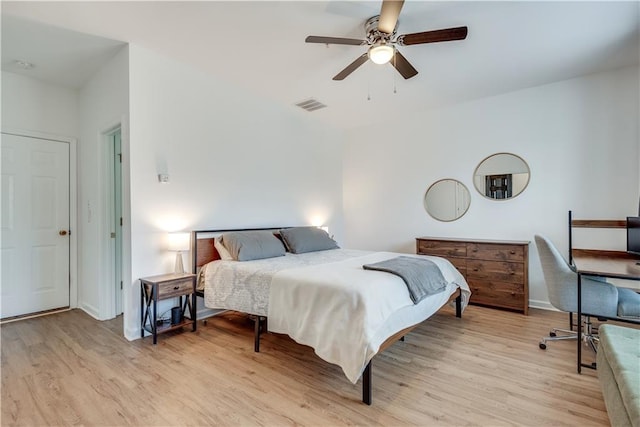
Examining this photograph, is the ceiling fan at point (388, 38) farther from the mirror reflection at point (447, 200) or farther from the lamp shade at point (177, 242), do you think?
the mirror reflection at point (447, 200)

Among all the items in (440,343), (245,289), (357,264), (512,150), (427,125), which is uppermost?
(427,125)

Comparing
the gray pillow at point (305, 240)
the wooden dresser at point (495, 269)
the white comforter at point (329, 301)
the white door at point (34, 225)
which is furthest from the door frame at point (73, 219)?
the wooden dresser at point (495, 269)

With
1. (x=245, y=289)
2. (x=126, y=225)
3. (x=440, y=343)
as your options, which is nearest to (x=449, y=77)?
(x=440, y=343)

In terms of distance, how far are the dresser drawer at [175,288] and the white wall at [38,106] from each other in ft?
8.70

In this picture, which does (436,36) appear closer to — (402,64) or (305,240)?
(402,64)

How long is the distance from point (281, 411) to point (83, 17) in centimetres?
346

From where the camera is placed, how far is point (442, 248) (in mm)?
4328

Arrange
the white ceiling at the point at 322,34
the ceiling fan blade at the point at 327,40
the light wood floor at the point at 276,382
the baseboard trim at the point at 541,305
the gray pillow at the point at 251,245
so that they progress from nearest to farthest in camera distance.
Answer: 1. the light wood floor at the point at 276,382
2. the ceiling fan blade at the point at 327,40
3. the white ceiling at the point at 322,34
4. the gray pillow at the point at 251,245
5. the baseboard trim at the point at 541,305

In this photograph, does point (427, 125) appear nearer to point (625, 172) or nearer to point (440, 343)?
point (625, 172)

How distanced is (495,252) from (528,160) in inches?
52.9

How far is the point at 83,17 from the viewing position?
8.48ft

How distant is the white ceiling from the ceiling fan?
0.17 m

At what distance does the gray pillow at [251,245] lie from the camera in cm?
332

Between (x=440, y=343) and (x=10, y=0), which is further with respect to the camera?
(x=440, y=343)
